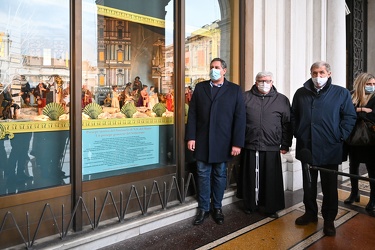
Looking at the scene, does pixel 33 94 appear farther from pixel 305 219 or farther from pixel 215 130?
pixel 305 219

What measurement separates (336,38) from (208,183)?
4.07m

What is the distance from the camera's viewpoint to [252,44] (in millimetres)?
4555

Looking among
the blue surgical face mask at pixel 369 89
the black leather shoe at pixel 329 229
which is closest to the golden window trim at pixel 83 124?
the black leather shoe at pixel 329 229

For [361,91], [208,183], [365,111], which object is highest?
[361,91]

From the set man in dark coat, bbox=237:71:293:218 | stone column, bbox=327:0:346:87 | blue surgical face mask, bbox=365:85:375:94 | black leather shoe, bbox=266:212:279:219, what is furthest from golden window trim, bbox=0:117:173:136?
stone column, bbox=327:0:346:87

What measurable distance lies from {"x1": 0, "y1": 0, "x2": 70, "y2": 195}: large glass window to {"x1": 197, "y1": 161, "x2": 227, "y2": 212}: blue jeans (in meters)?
1.51

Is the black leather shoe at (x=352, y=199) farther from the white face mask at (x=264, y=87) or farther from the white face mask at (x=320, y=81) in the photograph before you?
the white face mask at (x=264, y=87)

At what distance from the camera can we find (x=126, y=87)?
3.62 metres

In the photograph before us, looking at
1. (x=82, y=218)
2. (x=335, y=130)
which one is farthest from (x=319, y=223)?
(x=82, y=218)

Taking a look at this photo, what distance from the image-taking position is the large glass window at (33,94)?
270 centimetres

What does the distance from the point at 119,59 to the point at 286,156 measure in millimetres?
3150

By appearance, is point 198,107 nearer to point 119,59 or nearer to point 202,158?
point 202,158

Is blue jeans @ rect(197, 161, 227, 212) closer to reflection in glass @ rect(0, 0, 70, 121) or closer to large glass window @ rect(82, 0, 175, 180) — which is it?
large glass window @ rect(82, 0, 175, 180)

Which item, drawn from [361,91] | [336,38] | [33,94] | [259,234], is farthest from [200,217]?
[336,38]
